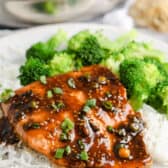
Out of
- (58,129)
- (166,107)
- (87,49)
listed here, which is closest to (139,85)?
(166,107)

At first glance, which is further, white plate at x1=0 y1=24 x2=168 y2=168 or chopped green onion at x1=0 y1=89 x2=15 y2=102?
white plate at x1=0 y1=24 x2=168 y2=168

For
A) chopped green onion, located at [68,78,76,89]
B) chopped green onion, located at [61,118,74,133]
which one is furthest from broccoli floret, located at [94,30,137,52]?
chopped green onion, located at [61,118,74,133]

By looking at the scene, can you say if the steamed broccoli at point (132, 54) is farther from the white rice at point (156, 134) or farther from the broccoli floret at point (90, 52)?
the white rice at point (156, 134)

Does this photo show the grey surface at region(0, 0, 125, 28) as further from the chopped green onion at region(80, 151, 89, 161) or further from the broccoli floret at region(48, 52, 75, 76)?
the chopped green onion at region(80, 151, 89, 161)

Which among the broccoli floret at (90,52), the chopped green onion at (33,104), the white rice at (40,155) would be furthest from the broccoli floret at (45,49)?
the white rice at (40,155)

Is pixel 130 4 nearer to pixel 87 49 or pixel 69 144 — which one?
pixel 87 49

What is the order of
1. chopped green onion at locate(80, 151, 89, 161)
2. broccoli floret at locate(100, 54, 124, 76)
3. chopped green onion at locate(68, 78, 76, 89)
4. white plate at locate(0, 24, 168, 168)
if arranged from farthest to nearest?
white plate at locate(0, 24, 168, 168) → broccoli floret at locate(100, 54, 124, 76) → chopped green onion at locate(68, 78, 76, 89) → chopped green onion at locate(80, 151, 89, 161)

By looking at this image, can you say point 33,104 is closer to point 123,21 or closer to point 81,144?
point 81,144
